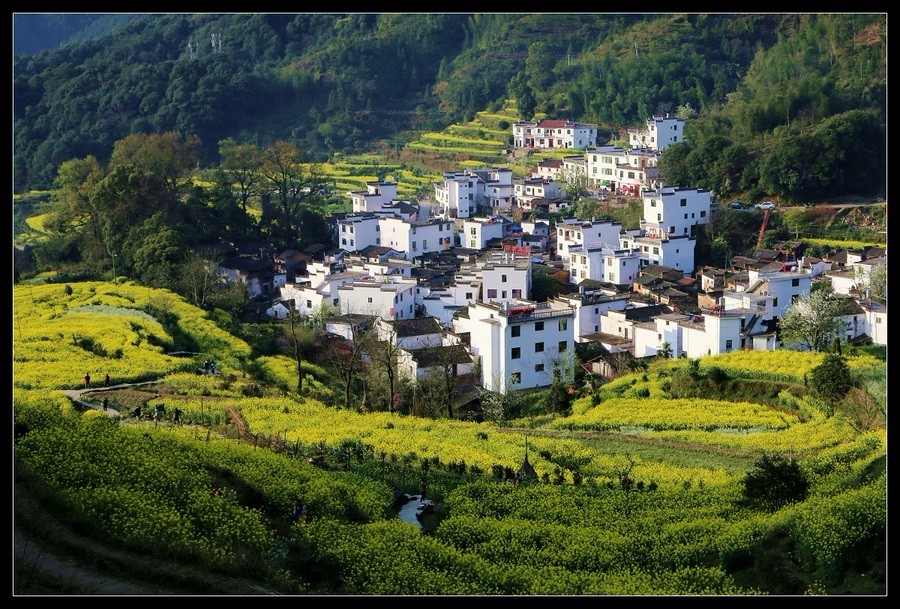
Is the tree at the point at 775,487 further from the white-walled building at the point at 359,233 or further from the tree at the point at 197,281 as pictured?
the white-walled building at the point at 359,233

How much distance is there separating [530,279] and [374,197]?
8449 millimetres

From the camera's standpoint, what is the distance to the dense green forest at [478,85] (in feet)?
116

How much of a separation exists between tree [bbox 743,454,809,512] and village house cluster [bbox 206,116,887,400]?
815cm

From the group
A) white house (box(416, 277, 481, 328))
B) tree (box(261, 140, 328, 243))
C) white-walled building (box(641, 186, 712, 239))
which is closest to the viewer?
white house (box(416, 277, 481, 328))

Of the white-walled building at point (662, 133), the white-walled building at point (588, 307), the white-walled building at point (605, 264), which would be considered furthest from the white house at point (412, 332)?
the white-walled building at point (662, 133)

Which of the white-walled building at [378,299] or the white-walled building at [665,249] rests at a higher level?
the white-walled building at [665,249]

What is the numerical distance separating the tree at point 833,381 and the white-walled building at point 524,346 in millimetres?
5177

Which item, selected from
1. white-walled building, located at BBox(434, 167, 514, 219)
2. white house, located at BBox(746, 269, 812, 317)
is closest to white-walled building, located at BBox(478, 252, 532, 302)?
white house, located at BBox(746, 269, 812, 317)

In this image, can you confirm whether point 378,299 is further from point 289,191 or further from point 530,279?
point 289,191

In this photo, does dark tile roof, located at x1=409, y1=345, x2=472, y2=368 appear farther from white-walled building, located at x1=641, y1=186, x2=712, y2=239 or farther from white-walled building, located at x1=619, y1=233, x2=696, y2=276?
white-walled building, located at x1=641, y1=186, x2=712, y2=239

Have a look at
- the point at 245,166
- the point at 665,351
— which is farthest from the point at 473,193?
the point at 665,351

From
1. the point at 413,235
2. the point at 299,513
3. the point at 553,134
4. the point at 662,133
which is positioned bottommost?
the point at 299,513

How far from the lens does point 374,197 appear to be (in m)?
35.6

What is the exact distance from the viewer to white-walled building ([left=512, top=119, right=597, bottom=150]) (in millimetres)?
44562
